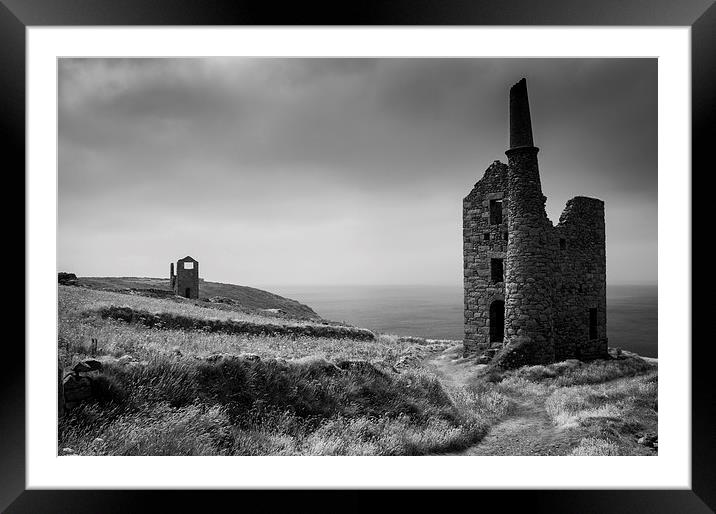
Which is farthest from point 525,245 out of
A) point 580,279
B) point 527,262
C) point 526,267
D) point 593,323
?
point 593,323

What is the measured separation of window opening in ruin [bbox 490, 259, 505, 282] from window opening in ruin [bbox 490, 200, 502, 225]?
1167mm

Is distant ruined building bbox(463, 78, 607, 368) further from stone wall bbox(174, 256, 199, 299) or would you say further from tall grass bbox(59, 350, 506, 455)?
stone wall bbox(174, 256, 199, 299)

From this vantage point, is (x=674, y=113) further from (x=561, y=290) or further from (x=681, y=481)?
(x=561, y=290)

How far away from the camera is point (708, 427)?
13.4 feet

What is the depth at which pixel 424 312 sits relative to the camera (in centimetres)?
1402

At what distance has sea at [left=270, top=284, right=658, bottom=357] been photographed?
10.2 metres

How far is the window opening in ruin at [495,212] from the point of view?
513 inches

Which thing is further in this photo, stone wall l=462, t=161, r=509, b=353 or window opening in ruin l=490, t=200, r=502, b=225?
window opening in ruin l=490, t=200, r=502, b=225

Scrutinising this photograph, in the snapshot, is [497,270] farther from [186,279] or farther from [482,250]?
[186,279]

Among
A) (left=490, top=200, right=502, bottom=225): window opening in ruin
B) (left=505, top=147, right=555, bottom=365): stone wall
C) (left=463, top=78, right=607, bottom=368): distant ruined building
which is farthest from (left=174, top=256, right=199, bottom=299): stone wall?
(left=505, top=147, right=555, bottom=365): stone wall

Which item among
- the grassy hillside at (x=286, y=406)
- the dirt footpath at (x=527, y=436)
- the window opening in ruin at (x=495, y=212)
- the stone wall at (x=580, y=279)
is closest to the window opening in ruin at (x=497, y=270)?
the window opening in ruin at (x=495, y=212)
